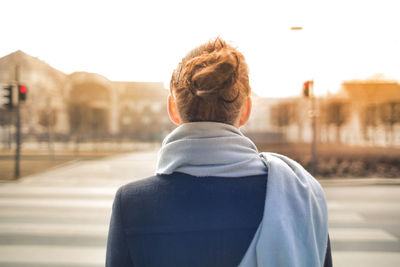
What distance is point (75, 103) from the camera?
35.9 metres

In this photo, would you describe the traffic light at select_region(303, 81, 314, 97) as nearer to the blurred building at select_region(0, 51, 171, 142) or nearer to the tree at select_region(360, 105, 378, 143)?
the blurred building at select_region(0, 51, 171, 142)

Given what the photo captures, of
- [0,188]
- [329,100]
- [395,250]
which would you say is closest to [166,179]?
[395,250]

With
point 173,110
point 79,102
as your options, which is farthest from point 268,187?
point 79,102

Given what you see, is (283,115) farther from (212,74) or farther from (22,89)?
(212,74)

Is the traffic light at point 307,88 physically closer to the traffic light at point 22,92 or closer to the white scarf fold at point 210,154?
the traffic light at point 22,92

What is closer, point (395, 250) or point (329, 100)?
point (395, 250)

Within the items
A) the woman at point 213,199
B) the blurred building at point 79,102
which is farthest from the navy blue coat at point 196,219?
the blurred building at point 79,102

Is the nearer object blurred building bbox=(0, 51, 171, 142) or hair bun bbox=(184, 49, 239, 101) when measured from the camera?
hair bun bbox=(184, 49, 239, 101)

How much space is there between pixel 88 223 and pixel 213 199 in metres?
5.49

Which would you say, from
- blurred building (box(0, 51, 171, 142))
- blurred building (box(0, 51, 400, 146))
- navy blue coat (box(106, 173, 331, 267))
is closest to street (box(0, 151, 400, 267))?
navy blue coat (box(106, 173, 331, 267))

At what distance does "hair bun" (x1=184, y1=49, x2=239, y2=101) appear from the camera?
985 mm

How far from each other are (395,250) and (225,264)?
15.0 feet

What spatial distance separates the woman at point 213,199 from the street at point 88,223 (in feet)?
11.6

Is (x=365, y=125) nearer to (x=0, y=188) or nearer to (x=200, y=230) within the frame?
(x=0, y=188)
